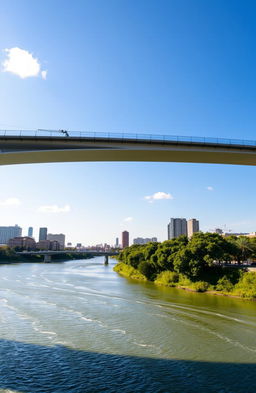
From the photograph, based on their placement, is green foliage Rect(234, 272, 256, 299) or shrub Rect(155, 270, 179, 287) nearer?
green foliage Rect(234, 272, 256, 299)

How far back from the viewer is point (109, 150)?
681 inches

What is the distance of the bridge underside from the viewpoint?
16.6 meters

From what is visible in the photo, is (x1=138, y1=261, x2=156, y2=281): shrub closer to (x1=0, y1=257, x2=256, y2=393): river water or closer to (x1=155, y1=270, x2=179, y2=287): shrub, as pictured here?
(x1=155, y1=270, x2=179, y2=287): shrub

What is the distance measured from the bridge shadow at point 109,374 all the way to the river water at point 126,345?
34mm

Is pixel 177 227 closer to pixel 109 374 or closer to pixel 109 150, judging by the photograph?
pixel 109 150

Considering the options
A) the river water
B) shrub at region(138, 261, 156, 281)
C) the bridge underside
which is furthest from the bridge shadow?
shrub at region(138, 261, 156, 281)

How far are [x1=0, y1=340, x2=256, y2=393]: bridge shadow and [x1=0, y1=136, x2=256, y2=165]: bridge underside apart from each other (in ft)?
33.7

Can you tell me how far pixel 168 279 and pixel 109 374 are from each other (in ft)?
79.0

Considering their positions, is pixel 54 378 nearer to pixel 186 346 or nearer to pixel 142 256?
pixel 186 346

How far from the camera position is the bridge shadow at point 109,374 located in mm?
9734

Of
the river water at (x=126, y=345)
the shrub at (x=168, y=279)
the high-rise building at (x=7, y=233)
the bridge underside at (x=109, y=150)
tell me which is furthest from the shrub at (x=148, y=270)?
the high-rise building at (x=7, y=233)

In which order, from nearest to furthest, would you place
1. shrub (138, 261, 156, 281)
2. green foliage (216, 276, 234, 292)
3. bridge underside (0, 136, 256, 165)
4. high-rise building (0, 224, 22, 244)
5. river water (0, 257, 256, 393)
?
1. river water (0, 257, 256, 393)
2. bridge underside (0, 136, 256, 165)
3. green foliage (216, 276, 234, 292)
4. shrub (138, 261, 156, 281)
5. high-rise building (0, 224, 22, 244)

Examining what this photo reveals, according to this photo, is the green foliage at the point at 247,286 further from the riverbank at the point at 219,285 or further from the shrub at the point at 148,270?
the shrub at the point at 148,270

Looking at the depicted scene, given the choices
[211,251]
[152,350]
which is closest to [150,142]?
[152,350]
